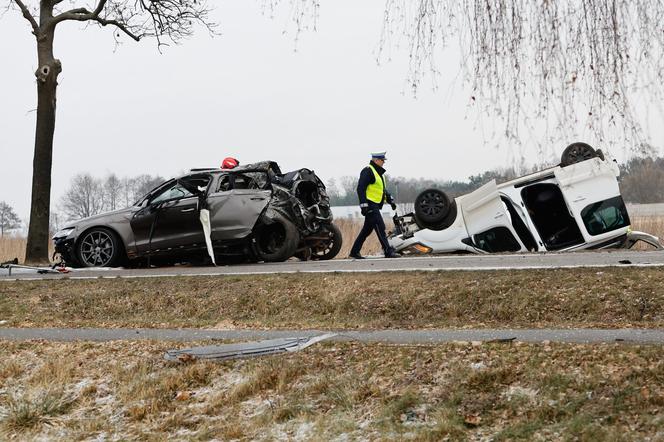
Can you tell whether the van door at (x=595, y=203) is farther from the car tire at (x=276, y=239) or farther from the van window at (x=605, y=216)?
the car tire at (x=276, y=239)

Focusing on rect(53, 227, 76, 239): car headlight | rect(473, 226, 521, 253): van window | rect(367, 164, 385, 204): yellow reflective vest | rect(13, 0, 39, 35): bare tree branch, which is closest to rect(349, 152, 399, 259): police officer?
rect(367, 164, 385, 204): yellow reflective vest

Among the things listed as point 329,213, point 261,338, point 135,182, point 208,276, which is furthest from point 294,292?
point 135,182

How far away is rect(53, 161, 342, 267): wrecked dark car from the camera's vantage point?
1581cm

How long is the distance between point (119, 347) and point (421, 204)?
8.79 metres

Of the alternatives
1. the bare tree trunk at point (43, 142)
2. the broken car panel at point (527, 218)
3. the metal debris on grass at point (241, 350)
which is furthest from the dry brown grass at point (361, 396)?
the bare tree trunk at point (43, 142)

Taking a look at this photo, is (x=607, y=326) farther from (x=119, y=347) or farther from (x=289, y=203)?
(x=289, y=203)

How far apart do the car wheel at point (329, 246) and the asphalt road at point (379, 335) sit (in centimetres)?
711

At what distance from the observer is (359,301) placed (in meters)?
11.9

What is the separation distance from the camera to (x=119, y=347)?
8.90 m

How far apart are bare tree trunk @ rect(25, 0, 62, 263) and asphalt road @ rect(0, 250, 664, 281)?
11.1 ft

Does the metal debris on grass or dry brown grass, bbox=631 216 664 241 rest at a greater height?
dry brown grass, bbox=631 216 664 241

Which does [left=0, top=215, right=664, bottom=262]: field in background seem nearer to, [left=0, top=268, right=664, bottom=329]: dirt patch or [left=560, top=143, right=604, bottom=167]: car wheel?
[left=0, top=268, right=664, bottom=329]: dirt patch

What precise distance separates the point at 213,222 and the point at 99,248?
97.8 inches

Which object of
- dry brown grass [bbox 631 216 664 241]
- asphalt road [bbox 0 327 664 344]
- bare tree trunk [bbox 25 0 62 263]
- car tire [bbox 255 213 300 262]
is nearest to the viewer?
asphalt road [bbox 0 327 664 344]
